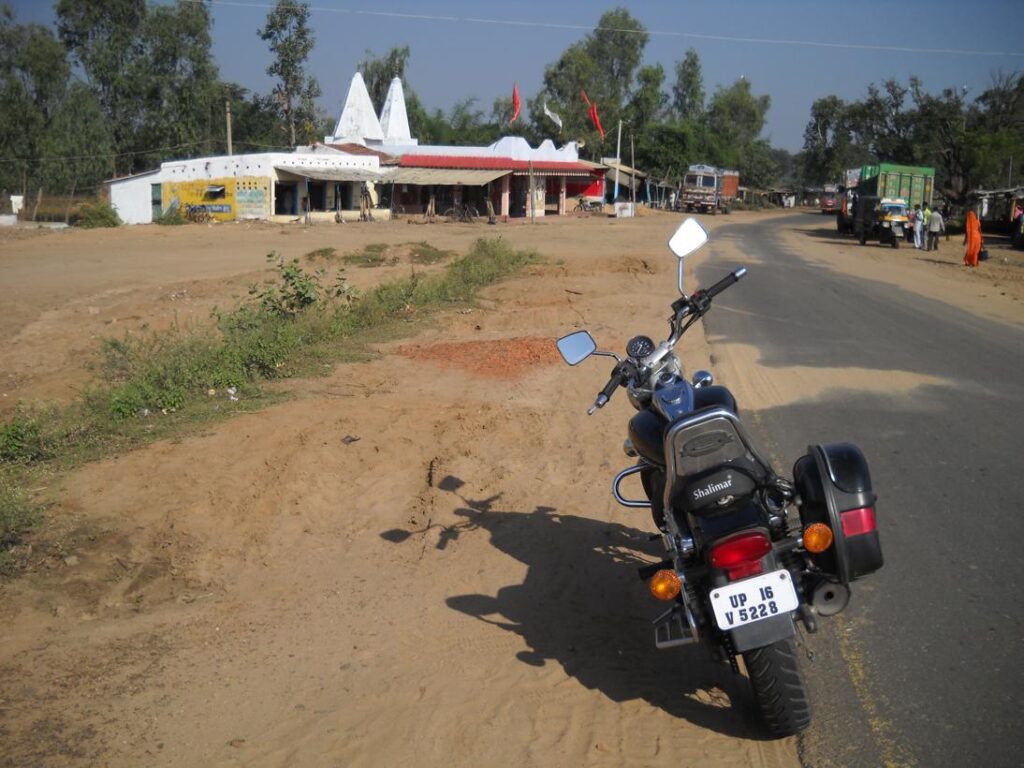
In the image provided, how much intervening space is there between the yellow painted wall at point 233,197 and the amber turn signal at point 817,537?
4079cm

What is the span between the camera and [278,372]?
9.54 meters

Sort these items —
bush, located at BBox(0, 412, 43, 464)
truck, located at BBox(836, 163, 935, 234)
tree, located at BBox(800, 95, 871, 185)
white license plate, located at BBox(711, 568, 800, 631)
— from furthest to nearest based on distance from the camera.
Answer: tree, located at BBox(800, 95, 871, 185)
truck, located at BBox(836, 163, 935, 234)
bush, located at BBox(0, 412, 43, 464)
white license plate, located at BBox(711, 568, 800, 631)

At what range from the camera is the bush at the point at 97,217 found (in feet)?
131

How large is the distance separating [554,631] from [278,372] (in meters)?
5.65

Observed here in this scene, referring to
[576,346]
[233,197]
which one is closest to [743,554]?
[576,346]

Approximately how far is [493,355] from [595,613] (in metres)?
6.21

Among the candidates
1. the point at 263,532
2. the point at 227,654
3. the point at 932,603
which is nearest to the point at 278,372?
the point at 263,532

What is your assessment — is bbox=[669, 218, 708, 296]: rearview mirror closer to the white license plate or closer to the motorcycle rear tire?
the white license plate

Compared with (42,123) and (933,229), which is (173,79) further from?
(933,229)

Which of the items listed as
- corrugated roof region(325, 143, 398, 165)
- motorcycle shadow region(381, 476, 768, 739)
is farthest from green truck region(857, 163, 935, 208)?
motorcycle shadow region(381, 476, 768, 739)

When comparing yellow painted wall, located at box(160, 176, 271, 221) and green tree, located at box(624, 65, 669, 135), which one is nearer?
yellow painted wall, located at box(160, 176, 271, 221)

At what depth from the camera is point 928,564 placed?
5176 millimetres

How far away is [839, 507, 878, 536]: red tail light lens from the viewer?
11.8ft

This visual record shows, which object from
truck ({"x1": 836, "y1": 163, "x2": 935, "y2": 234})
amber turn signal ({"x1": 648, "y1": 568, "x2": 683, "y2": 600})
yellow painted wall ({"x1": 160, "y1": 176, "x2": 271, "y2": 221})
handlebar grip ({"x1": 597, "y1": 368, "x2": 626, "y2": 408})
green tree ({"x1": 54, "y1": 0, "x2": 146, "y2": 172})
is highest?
green tree ({"x1": 54, "y1": 0, "x2": 146, "y2": 172})
